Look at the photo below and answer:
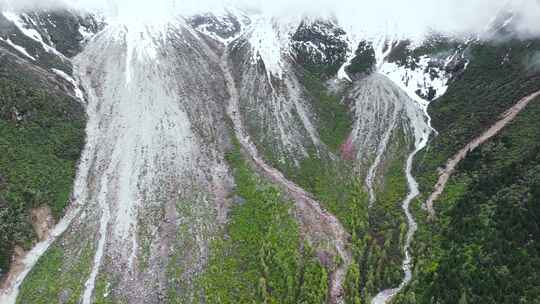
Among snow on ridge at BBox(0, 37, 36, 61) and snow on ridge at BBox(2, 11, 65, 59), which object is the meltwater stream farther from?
snow on ridge at BBox(2, 11, 65, 59)

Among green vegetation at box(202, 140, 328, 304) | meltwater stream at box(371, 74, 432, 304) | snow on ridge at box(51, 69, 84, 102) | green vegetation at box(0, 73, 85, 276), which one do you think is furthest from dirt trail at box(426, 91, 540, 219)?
snow on ridge at box(51, 69, 84, 102)

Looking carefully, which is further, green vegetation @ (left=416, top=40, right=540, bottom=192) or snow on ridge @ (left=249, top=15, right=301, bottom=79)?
snow on ridge @ (left=249, top=15, right=301, bottom=79)

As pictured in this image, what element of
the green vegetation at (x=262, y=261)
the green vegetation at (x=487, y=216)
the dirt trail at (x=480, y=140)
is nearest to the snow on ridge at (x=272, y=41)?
the green vegetation at (x=487, y=216)

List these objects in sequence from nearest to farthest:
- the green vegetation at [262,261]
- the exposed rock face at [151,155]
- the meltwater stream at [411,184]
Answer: the green vegetation at [262,261] < the exposed rock face at [151,155] < the meltwater stream at [411,184]

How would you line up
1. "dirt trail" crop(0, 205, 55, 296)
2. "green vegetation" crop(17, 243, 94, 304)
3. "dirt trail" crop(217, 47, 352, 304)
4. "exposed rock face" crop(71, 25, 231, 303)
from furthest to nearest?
"dirt trail" crop(217, 47, 352, 304) → "exposed rock face" crop(71, 25, 231, 303) → "dirt trail" crop(0, 205, 55, 296) → "green vegetation" crop(17, 243, 94, 304)

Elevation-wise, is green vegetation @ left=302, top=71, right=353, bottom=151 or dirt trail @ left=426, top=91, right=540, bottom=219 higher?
green vegetation @ left=302, top=71, right=353, bottom=151

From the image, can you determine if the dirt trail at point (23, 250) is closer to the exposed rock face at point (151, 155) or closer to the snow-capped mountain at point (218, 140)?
the snow-capped mountain at point (218, 140)

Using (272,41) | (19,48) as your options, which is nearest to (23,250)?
(19,48)
